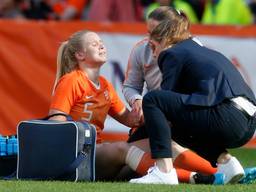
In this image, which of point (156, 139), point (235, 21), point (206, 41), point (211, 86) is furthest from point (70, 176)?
→ point (235, 21)

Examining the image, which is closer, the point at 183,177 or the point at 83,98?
the point at 183,177

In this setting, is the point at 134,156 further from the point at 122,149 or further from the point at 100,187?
the point at 100,187

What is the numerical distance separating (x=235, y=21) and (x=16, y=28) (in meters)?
3.08

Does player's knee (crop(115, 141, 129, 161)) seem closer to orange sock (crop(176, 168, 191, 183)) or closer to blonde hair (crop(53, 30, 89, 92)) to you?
orange sock (crop(176, 168, 191, 183))

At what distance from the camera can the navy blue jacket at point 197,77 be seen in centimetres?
657

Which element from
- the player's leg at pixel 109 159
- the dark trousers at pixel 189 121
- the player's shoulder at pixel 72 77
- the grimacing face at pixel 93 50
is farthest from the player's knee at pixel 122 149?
the grimacing face at pixel 93 50

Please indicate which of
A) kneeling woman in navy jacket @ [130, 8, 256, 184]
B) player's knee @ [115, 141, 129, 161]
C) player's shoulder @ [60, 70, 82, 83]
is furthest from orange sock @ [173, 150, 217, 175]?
player's shoulder @ [60, 70, 82, 83]

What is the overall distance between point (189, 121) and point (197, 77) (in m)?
0.28

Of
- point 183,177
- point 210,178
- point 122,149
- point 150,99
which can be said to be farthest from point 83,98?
point 210,178

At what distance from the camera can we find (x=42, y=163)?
677 centimetres

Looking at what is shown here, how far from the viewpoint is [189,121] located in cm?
656

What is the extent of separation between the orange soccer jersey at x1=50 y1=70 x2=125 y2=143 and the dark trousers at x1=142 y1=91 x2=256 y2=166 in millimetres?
Answer: 687

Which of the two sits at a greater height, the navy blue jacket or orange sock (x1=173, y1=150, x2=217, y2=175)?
the navy blue jacket

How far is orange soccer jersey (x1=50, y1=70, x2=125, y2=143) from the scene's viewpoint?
23.1ft
